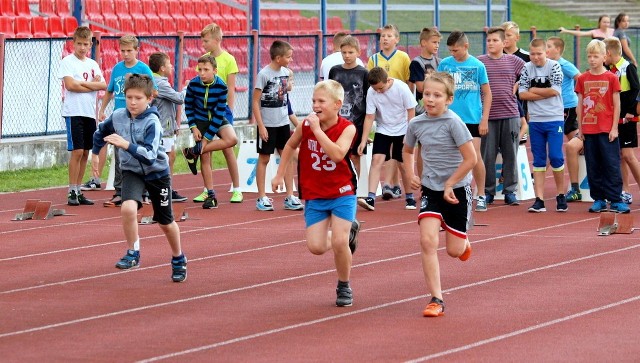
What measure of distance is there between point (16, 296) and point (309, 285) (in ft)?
7.16

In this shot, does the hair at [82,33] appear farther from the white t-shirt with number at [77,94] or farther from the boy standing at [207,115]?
the boy standing at [207,115]

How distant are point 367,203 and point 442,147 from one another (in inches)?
228

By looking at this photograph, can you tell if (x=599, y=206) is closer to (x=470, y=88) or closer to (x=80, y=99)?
(x=470, y=88)

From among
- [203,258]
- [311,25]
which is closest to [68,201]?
[203,258]

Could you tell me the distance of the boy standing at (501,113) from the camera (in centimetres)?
1562

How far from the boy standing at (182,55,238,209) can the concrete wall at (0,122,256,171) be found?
4503 millimetres

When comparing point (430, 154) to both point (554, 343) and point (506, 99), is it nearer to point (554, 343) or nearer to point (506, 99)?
point (554, 343)

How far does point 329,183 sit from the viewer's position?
31.9 ft

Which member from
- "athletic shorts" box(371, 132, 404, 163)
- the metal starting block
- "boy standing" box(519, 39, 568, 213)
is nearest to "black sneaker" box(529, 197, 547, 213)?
"boy standing" box(519, 39, 568, 213)

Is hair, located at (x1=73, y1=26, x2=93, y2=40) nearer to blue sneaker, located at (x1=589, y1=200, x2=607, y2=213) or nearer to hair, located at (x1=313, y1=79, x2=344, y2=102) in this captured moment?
blue sneaker, located at (x1=589, y1=200, x2=607, y2=213)

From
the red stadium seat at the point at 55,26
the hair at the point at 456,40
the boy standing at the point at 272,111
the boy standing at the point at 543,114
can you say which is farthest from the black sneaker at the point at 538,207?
the red stadium seat at the point at 55,26

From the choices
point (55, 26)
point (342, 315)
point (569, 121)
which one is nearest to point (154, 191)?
point (342, 315)

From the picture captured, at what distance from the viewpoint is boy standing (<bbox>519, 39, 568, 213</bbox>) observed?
15.3 m

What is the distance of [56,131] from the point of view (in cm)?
2056
